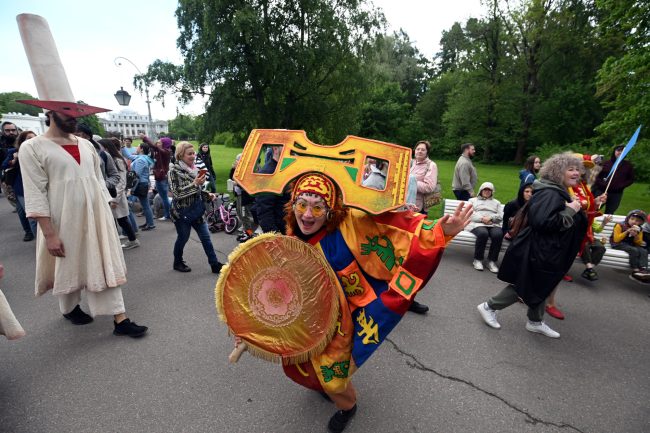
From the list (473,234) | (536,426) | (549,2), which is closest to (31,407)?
(536,426)

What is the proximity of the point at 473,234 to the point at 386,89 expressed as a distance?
1280 inches

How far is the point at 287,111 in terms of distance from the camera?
43.8 feet

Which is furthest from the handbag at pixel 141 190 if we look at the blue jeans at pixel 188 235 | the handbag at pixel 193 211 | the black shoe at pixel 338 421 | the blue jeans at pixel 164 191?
the black shoe at pixel 338 421

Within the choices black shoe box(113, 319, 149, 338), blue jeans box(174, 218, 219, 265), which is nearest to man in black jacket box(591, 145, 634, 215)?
blue jeans box(174, 218, 219, 265)

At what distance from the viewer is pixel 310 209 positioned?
5.45 ft

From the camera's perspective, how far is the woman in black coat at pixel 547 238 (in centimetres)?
267

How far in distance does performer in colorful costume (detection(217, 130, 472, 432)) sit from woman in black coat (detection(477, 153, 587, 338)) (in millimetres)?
1706

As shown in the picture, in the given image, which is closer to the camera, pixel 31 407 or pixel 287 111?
pixel 31 407

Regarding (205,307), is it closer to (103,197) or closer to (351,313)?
(103,197)

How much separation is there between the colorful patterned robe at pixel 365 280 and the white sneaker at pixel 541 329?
93.6 inches

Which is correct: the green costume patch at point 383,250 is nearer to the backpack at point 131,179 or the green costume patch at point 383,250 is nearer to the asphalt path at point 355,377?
the asphalt path at point 355,377

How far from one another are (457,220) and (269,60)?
1196 cm

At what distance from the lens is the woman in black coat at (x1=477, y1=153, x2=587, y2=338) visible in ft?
8.76

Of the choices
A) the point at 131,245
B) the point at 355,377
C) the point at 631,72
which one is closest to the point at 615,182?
the point at 631,72
